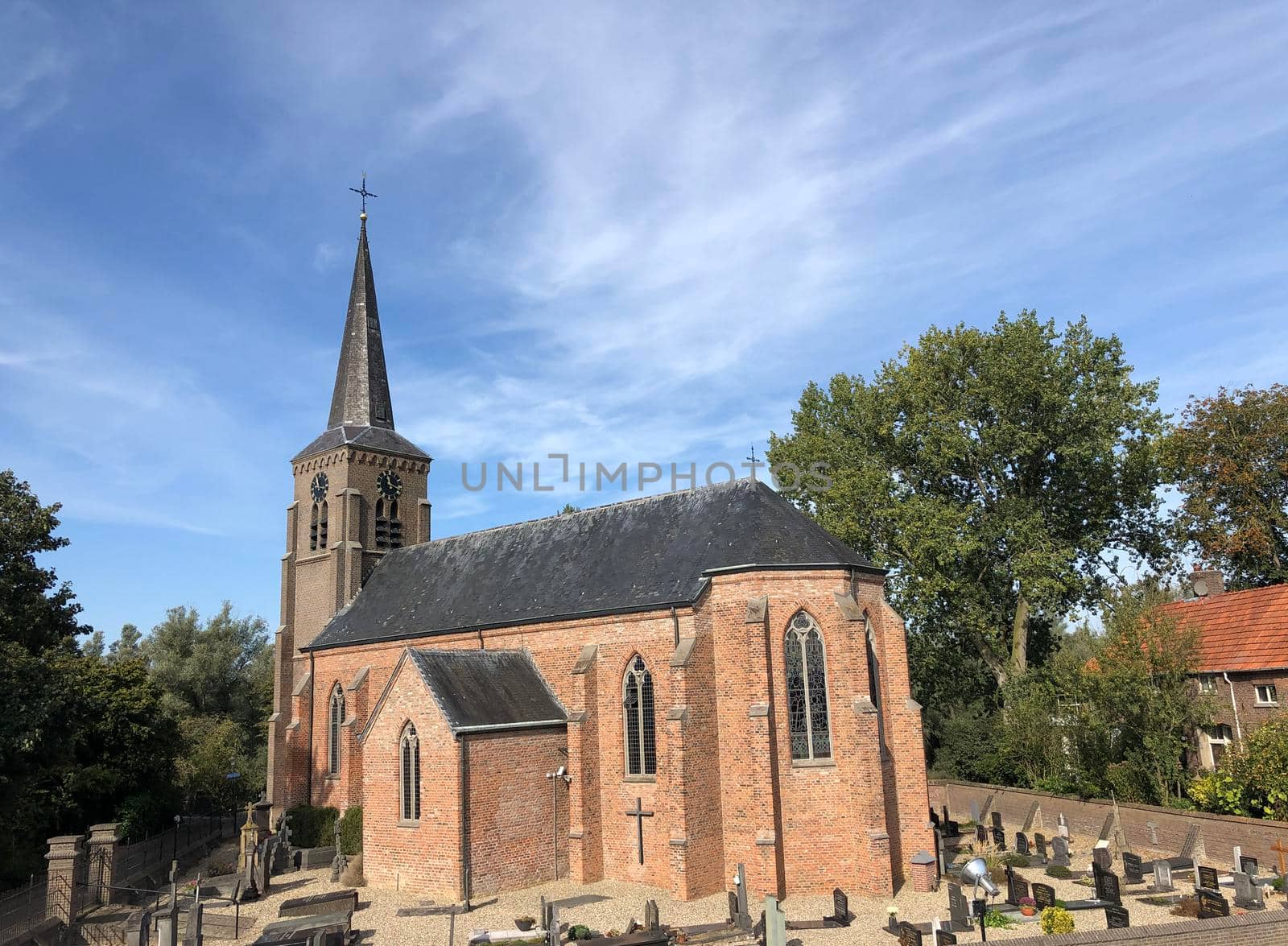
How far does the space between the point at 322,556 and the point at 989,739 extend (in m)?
27.3

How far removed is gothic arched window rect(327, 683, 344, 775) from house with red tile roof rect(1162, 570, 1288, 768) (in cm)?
2828

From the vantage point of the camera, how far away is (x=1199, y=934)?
14.1 metres

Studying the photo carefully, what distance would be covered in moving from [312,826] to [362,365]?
18755 millimetres

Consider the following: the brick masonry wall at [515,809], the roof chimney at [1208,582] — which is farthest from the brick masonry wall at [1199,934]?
the roof chimney at [1208,582]

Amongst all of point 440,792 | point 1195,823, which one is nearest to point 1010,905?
point 1195,823

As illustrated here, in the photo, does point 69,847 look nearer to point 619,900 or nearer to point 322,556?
point 619,900

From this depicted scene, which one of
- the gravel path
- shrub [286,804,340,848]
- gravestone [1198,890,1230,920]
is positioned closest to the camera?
gravestone [1198,890,1230,920]

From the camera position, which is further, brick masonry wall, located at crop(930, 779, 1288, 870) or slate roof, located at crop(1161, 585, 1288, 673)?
slate roof, located at crop(1161, 585, 1288, 673)

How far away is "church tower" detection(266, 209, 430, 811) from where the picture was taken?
1342 inches

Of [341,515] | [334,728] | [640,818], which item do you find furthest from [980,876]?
[341,515]

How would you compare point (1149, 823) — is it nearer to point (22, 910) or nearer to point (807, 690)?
point (807, 690)

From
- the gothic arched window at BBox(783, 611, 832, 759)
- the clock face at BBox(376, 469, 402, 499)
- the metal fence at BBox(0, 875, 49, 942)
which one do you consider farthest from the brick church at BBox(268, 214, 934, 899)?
the clock face at BBox(376, 469, 402, 499)

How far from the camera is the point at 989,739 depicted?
34.3 m

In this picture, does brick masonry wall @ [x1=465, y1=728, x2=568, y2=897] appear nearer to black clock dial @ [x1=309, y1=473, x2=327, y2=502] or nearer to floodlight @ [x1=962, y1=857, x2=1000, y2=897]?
floodlight @ [x1=962, y1=857, x2=1000, y2=897]
